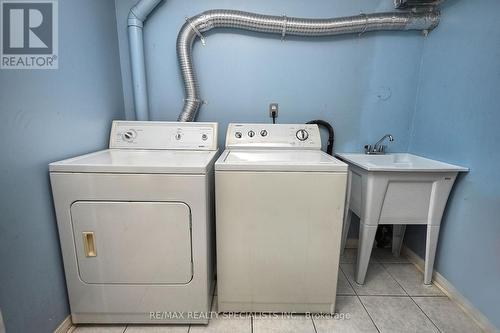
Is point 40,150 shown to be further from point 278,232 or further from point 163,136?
point 278,232

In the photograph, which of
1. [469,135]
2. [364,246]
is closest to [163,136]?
[364,246]

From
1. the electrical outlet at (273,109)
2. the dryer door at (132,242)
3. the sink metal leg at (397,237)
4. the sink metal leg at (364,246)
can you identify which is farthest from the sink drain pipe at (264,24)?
the sink metal leg at (397,237)

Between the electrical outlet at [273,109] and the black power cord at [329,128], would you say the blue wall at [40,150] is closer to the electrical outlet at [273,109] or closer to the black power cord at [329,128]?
the electrical outlet at [273,109]

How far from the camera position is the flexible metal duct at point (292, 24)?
5.36 ft

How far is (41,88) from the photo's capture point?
42.3 inches

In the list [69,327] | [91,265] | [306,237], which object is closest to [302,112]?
[306,237]

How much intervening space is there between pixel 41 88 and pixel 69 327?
1282mm

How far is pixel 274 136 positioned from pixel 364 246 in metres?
0.99

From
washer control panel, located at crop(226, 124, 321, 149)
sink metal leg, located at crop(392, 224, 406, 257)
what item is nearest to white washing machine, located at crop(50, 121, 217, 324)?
washer control panel, located at crop(226, 124, 321, 149)

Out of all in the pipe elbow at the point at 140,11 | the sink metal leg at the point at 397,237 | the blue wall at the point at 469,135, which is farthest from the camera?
the sink metal leg at the point at 397,237

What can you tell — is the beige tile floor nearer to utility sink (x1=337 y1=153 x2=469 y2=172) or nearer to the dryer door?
the dryer door

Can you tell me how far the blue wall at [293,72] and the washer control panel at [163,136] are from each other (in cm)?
32

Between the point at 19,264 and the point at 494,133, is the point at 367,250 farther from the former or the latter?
the point at 19,264

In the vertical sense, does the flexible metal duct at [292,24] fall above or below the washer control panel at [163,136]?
above
